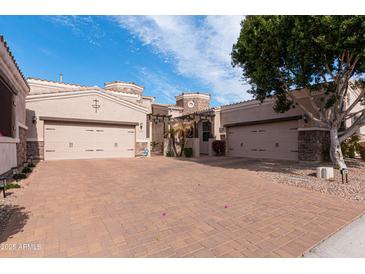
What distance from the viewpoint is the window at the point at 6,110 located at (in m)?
6.47

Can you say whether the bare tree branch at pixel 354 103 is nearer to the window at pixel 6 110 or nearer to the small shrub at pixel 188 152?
the small shrub at pixel 188 152

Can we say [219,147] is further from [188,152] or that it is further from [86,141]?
[86,141]

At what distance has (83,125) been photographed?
13047 millimetres

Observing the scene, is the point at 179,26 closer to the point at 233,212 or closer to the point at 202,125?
the point at 233,212

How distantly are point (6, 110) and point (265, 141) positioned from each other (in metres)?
13.9

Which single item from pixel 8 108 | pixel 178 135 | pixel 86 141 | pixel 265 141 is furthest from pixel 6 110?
pixel 265 141

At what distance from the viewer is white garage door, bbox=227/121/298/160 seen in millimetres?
12000

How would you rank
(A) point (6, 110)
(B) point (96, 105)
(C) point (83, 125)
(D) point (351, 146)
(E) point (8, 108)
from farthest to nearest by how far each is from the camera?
(B) point (96, 105) < (C) point (83, 125) < (D) point (351, 146) < (E) point (8, 108) < (A) point (6, 110)

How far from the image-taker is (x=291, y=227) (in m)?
3.30

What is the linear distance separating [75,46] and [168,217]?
30.5ft

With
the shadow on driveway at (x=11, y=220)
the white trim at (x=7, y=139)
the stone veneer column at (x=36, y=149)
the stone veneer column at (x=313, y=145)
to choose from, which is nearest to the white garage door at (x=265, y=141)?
the stone veneer column at (x=313, y=145)

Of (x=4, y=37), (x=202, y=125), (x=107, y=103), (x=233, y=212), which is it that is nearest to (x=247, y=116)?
(x=202, y=125)

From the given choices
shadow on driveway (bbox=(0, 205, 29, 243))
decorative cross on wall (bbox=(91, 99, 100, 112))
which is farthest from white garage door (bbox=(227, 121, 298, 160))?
shadow on driveway (bbox=(0, 205, 29, 243))

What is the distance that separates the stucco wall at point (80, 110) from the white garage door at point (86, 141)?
57cm
